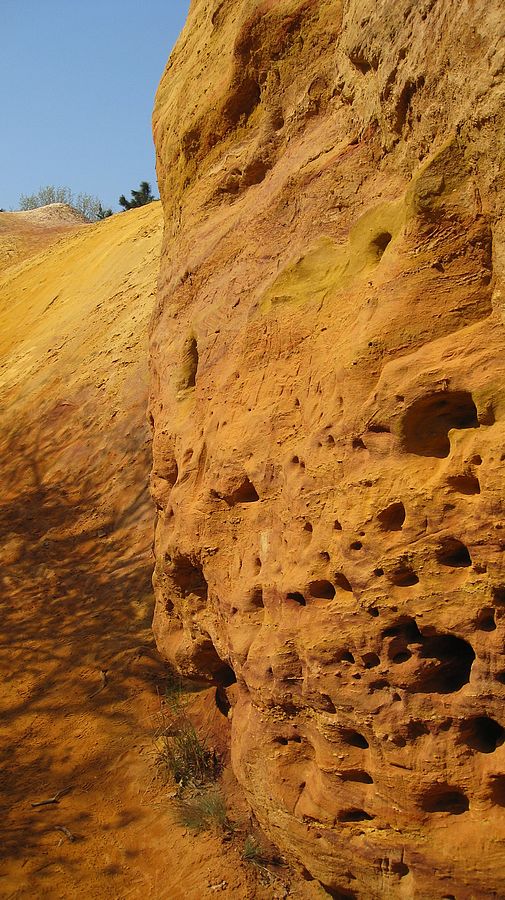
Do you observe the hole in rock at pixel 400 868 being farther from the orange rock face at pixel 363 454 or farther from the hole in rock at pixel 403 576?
the hole in rock at pixel 403 576

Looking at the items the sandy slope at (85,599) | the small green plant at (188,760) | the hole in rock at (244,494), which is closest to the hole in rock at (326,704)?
the hole in rock at (244,494)

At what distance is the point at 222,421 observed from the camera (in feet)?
13.2

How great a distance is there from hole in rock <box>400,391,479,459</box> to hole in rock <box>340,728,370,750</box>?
109 cm

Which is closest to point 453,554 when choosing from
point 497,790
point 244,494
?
point 497,790

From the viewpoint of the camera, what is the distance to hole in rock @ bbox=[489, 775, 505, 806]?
2.74 meters

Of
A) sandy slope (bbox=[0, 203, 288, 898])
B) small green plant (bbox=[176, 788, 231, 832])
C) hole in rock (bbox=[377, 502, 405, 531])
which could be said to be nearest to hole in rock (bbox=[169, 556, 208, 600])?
small green plant (bbox=[176, 788, 231, 832])

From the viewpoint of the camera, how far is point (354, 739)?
3205 millimetres

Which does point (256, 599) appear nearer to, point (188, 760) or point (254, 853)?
point (254, 853)

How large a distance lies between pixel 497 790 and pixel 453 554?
2.52 ft

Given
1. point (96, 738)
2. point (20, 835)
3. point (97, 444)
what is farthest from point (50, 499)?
point (20, 835)

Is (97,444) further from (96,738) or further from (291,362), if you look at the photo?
(291,362)

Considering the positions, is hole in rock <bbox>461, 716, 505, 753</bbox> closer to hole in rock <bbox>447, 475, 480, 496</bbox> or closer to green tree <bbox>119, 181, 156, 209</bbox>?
hole in rock <bbox>447, 475, 480, 496</bbox>

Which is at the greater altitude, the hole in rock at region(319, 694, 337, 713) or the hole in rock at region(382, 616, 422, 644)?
the hole in rock at region(382, 616, 422, 644)

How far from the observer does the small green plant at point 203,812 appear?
4227 millimetres
